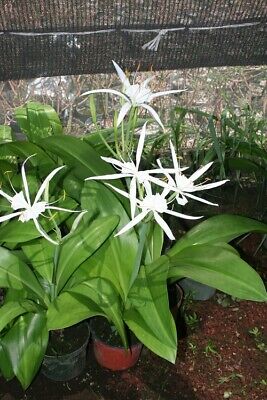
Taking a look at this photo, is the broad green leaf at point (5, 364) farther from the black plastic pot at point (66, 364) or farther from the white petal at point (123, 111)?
the white petal at point (123, 111)

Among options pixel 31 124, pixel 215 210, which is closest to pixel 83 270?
pixel 31 124

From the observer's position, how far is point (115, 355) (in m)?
1.39

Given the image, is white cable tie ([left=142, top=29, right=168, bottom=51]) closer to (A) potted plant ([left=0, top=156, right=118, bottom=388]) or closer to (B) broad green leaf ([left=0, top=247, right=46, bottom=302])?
(A) potted plant ([left=0, top=156, right=118, bottom=388])

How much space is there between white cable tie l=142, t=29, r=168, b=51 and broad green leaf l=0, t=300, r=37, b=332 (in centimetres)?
74

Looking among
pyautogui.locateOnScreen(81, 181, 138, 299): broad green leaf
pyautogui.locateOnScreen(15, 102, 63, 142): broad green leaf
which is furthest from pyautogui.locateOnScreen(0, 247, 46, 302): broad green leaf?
pyautogui.locateOnScreen(15, 102, 63, 142): broad green leaf

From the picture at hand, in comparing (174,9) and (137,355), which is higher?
(174,9)

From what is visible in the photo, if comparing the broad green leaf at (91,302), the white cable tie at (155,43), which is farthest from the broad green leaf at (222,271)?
the white cable tie at (155,43)

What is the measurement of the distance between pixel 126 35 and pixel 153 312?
73 centimetres

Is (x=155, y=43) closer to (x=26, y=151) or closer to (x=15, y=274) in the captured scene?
(x=26, y=151)

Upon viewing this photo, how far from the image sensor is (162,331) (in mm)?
1103

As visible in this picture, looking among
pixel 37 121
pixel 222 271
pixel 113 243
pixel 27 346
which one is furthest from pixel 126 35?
pixel 27 346

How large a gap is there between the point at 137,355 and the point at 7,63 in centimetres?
88

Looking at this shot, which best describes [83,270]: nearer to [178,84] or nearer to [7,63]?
[7,63]

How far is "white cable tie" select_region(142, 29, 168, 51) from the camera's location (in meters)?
1.38
